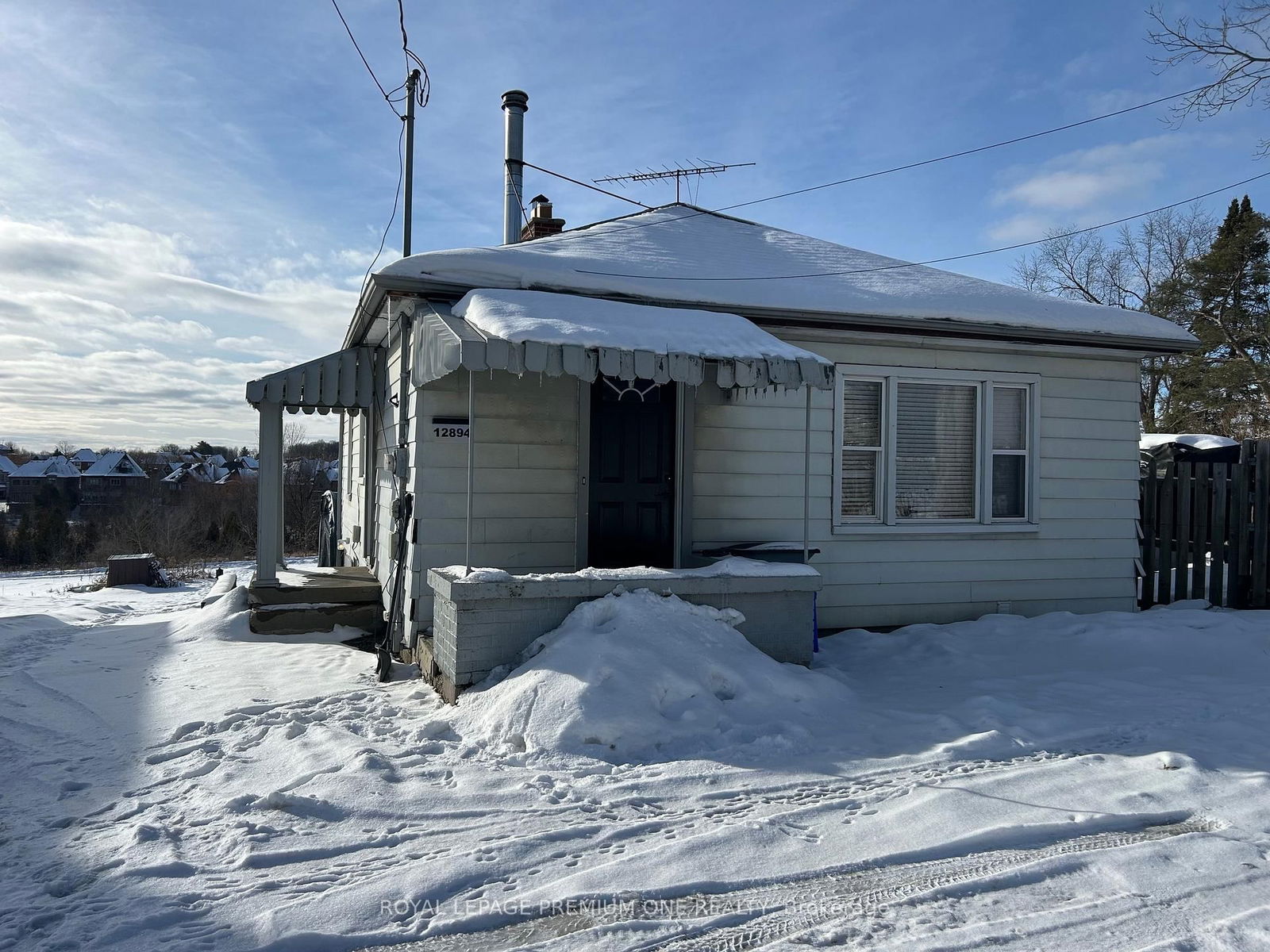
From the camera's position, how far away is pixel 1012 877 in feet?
10.5

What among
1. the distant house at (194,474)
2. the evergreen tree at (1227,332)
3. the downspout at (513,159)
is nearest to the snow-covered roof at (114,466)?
the distant house at (194,474)

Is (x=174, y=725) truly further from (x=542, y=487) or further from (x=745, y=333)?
(x=745, y=333)

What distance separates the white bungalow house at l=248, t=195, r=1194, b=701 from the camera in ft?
21.2

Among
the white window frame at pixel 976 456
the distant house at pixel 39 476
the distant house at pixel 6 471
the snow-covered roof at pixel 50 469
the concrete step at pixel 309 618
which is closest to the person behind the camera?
the concrete step at pixel 309 618

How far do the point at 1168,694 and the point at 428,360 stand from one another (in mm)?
5721

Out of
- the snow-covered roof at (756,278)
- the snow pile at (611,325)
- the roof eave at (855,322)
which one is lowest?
the snow pile at (611,325)

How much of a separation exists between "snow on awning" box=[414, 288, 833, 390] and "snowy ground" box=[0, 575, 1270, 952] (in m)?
1.62

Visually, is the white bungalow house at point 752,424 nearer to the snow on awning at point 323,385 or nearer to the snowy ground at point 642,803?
the snow on awning at point 323,385

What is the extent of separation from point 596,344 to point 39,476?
282 ft

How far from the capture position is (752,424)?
24.5 ft

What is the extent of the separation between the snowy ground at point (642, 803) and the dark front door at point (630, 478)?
5.43 feet

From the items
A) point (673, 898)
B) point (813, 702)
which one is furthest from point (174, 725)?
point (813, 702)

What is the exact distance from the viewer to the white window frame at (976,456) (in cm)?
773

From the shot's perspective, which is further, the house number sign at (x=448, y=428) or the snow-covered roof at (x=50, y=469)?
the snow-covered roof at (x=50, y=469)
